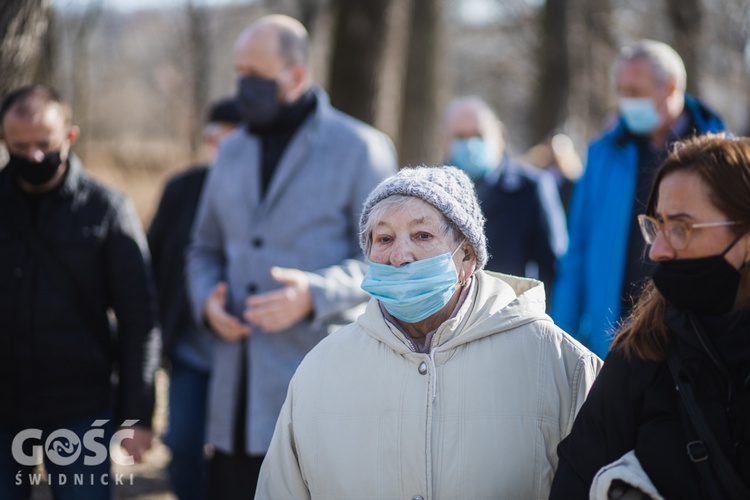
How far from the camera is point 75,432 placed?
4.37m

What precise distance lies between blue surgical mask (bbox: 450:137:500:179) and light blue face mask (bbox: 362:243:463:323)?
3504 millimetres

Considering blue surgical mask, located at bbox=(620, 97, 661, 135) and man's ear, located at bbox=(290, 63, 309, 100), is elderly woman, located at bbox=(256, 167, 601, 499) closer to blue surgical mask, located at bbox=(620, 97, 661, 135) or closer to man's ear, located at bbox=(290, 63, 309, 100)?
→ man's ear, located at bbox=(290, 63, 309, 100)

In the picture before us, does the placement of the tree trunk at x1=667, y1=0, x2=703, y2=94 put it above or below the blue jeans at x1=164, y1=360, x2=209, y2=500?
above

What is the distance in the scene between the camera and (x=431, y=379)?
9.86ft

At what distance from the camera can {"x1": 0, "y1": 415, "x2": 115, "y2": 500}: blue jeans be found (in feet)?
14.1

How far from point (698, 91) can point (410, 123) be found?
5951 millimetres

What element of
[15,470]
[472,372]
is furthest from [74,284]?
[472,372]

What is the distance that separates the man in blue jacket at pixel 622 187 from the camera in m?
5.10

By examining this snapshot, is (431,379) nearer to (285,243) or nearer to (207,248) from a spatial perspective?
(285,243)

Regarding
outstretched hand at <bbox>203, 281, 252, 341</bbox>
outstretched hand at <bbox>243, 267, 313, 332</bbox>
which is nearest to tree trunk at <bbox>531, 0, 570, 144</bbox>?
outstretched hand at <bbox>203, 281, 252, 341</bbox>

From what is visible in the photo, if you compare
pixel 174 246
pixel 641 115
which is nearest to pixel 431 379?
pixel 641 115

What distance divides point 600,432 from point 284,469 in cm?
107

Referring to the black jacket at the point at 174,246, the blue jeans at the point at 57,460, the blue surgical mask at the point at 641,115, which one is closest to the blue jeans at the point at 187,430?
the black jacket at the point at 174,246

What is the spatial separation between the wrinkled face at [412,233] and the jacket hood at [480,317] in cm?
19
